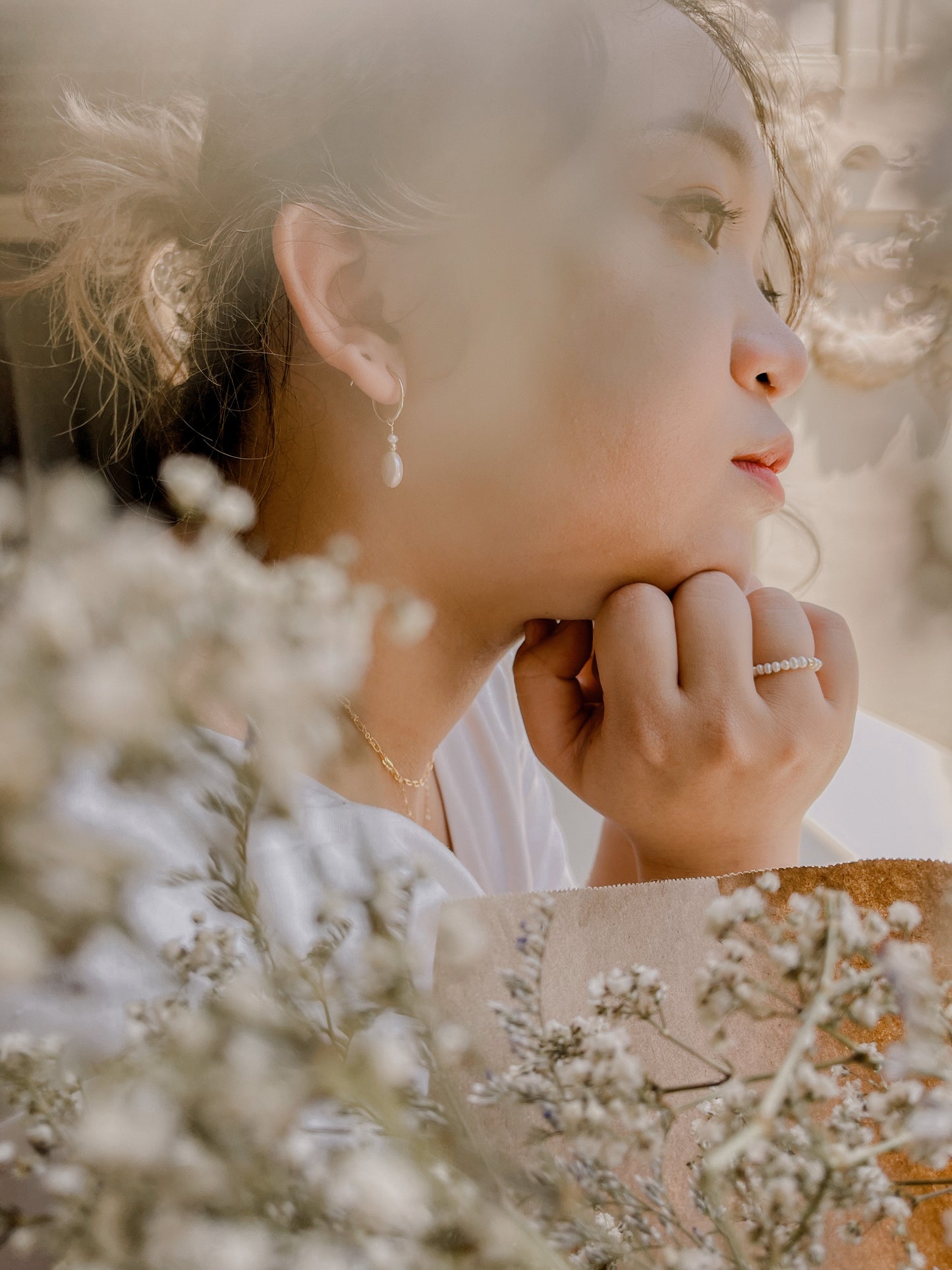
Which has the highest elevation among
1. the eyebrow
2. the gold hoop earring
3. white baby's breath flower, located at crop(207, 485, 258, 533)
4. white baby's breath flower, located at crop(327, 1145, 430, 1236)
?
the eyebrow

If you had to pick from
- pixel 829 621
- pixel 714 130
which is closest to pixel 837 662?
pixel 829 621

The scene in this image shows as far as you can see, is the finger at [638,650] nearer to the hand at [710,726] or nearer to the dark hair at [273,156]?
the hand at [710,726]

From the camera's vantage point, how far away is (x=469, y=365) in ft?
2.03

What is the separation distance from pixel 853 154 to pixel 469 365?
30cm

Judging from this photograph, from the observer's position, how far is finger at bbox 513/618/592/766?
0.70m

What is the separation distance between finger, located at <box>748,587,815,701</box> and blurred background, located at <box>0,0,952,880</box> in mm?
42

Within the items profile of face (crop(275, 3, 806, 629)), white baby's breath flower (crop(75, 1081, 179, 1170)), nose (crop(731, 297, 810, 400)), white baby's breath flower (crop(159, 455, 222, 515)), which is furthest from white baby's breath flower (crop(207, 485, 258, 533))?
nose (crop(731, 297, 810, 400))

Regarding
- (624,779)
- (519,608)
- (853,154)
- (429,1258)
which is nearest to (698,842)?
(624,779)

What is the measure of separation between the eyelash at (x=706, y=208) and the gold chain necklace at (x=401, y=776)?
398 millimetres

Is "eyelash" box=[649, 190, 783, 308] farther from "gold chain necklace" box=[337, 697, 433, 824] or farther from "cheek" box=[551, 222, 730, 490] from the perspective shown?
"gold chain necklace" box=[337, 697, 433, 824]

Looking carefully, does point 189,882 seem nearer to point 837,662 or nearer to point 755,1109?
point 755,1109

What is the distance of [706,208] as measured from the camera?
2.03 ft

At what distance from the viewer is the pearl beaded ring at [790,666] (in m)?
0.62

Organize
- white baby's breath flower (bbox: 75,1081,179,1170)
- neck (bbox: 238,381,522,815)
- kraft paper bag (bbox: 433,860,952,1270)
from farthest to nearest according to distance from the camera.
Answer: neck (bbox: 238,381,522,815)
kraft paper bag (bbox: 433,860,952,1270)
white baby's breath flower (bbox: 75,1081,179,1170)
